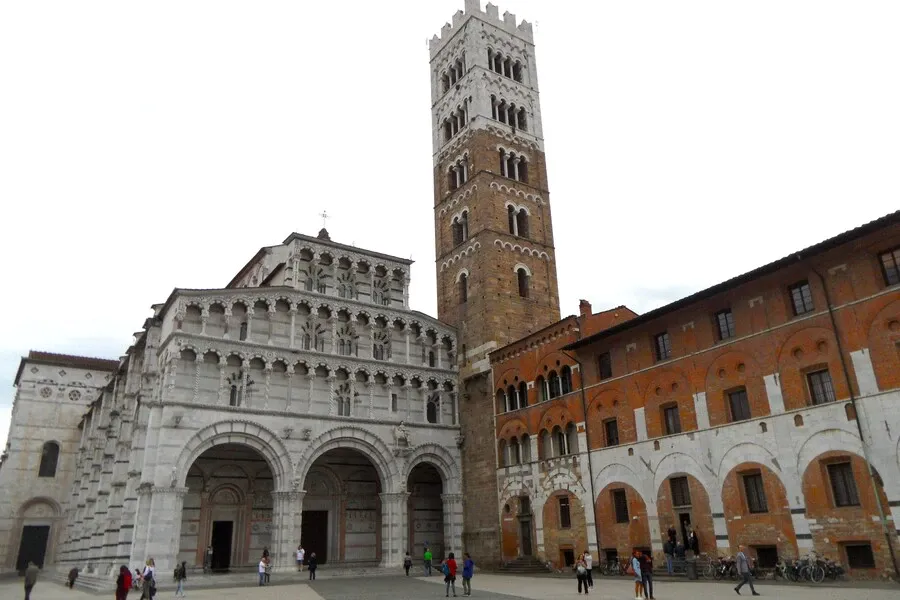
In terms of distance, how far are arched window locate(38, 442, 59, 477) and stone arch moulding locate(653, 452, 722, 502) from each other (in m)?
49.4

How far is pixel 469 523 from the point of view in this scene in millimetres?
36188

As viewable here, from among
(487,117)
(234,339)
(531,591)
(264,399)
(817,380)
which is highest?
(487,117)

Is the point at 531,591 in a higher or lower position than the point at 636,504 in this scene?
lower

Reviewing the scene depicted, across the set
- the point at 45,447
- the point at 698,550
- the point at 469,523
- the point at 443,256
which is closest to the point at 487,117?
the point at 443,256

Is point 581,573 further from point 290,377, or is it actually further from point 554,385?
point 290,377

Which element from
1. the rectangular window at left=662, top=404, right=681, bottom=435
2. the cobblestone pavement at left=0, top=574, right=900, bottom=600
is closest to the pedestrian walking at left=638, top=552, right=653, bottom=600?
the cobblestone pavement at left=0, top=574, right=900, bottom=600

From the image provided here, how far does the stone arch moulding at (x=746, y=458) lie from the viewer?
2230 centimetres

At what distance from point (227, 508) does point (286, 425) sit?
6005 mm

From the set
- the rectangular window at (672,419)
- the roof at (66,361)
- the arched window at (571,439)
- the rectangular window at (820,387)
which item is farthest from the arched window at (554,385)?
the roof at (66,361)

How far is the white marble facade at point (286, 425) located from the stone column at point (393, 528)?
0.24 ft

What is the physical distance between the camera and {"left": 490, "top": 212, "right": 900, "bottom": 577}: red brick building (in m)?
19.9

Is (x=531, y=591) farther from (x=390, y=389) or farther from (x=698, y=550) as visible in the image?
(x=390, y=389)

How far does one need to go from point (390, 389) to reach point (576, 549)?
1271 centimetres

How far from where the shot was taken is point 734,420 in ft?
78.6
